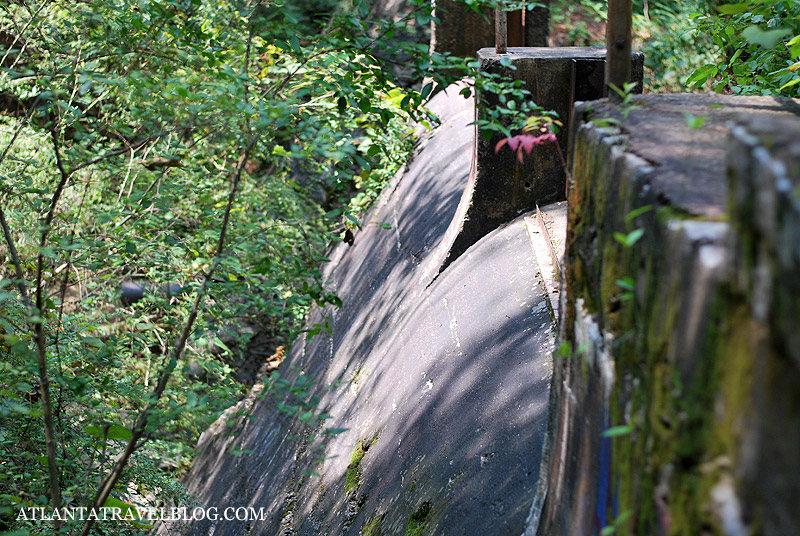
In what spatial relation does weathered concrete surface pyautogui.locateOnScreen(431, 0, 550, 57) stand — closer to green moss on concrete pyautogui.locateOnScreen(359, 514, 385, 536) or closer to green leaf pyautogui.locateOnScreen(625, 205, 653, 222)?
green moss on concrete pyautogui.locateOnScreen(359, 514, 385, 536)

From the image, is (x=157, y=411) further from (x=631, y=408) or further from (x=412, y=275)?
(x=412, y=275)

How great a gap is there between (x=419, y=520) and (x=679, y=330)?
2.04m

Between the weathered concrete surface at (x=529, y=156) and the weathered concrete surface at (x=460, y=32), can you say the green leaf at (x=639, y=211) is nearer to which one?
the weathered concrete surface at (x=529, y=156)

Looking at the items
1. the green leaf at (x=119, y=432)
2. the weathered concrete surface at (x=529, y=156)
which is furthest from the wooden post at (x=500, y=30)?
the green leaf at (x=119, y=432)

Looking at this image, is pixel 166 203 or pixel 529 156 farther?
pixel 529 156

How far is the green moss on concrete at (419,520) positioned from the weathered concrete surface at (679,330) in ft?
3.15

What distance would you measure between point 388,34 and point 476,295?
1.68 m

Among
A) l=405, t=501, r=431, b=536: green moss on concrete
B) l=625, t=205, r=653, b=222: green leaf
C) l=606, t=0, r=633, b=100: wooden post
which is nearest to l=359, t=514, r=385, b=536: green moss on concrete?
l=405, t=501, r=431, b=536: green moss on concrete

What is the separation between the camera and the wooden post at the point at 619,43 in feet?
7.29

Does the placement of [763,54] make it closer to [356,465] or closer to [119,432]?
[356,465]

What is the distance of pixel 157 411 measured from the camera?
8.43 ft

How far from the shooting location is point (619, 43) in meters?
2.24

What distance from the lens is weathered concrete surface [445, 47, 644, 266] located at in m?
4.12

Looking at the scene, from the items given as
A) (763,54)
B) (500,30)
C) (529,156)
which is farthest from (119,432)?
(763,54)
